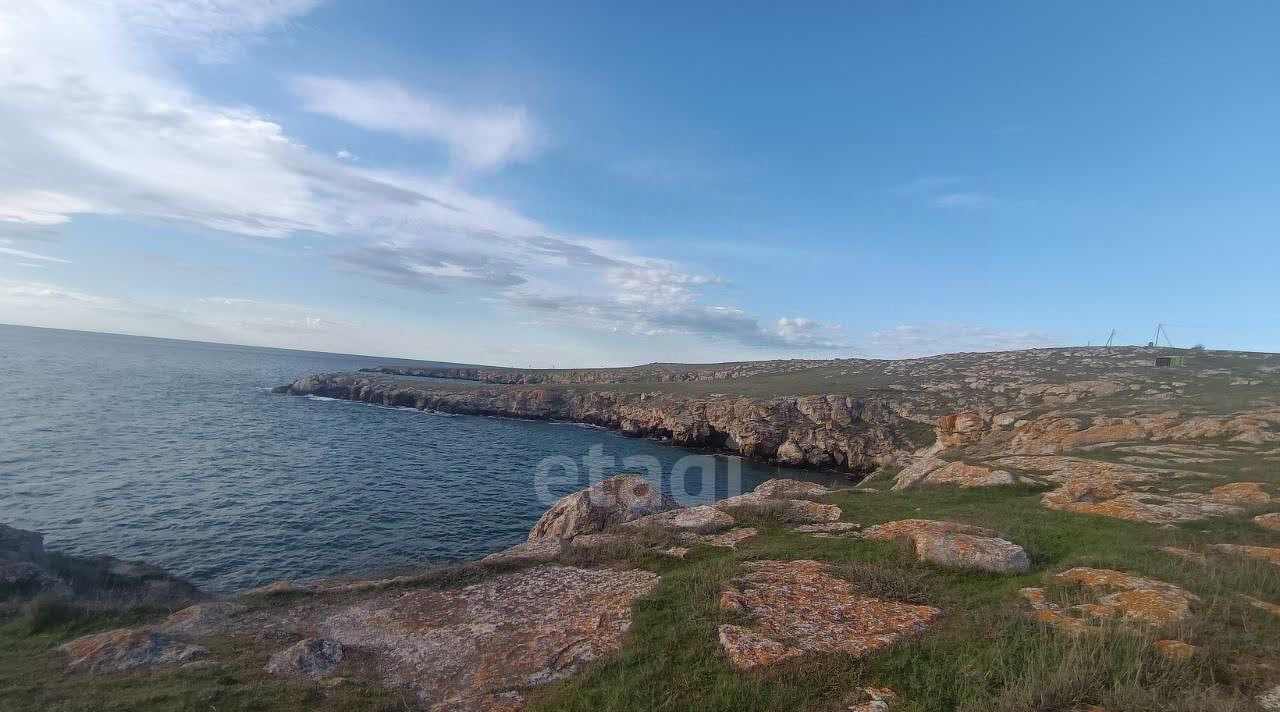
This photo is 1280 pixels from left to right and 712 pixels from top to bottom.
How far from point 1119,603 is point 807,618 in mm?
5573

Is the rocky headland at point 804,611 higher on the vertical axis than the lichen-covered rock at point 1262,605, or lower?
lower

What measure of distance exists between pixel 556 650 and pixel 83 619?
1460 cm

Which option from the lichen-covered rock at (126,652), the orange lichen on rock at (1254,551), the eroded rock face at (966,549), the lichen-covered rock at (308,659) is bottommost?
the lichen-covered rock at (126,652)

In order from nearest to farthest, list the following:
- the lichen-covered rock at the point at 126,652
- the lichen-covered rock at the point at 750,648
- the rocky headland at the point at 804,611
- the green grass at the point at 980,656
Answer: the green grass at the point at 980,656
the rocky headland at the point at 804,611
the lichen-covered rock at the point at 750,648
the lichen-covered rock at the point at 126,652

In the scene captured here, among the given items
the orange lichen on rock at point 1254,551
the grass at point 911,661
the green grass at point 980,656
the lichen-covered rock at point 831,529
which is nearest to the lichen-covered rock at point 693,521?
the lichen-covered rock at point 831,529

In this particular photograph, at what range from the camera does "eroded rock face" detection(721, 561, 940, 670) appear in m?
9.22

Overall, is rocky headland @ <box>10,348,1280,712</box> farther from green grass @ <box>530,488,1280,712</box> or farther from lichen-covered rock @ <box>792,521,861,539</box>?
lichen-covered rock @ <box>792,521,861,539</box>

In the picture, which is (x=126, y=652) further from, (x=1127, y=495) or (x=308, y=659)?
(x=1127, y=495)

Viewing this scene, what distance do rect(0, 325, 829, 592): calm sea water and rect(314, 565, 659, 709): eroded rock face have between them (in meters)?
13.5

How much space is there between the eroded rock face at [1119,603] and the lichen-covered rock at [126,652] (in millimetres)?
17116

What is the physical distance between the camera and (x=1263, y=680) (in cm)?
711

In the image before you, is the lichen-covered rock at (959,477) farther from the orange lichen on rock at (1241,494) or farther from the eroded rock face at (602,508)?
the eroded rock face at (602,508)

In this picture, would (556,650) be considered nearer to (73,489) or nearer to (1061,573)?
(1061,573)

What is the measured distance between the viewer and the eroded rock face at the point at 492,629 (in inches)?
386
